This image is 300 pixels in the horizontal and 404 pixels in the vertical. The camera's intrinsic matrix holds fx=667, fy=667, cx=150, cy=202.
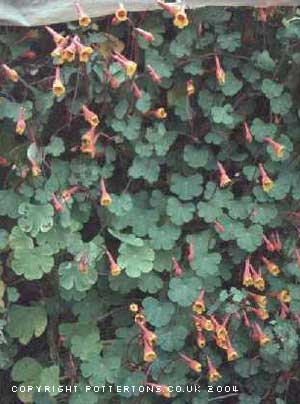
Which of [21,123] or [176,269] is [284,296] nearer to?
[176,269]

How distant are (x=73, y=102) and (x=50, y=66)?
0.57 feet

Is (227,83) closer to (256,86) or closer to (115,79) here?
(256,86)

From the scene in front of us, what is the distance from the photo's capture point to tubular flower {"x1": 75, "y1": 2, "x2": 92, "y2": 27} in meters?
2.38

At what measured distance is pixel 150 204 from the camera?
279 cm

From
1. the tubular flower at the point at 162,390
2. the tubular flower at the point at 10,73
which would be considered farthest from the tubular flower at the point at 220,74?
the tubular flower at the point at 162,390

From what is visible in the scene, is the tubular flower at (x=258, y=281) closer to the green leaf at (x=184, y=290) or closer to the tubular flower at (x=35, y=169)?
the green leaf at (x=184, y=290)

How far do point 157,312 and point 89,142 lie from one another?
0.76 metres

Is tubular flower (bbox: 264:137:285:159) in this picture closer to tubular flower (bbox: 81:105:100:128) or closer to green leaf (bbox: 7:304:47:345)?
tubular flower (bbox: 81:105:100:128)

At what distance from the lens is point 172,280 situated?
273 centimetres

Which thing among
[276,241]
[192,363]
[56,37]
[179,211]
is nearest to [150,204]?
[179,211]

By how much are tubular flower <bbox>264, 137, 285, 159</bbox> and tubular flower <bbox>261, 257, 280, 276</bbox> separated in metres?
0.46

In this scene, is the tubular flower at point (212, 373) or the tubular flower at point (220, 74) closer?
the tubular flower at point (220, 74)

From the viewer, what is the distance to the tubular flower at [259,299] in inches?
111

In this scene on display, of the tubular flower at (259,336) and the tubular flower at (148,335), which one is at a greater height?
the tubular flower at (148,335)
